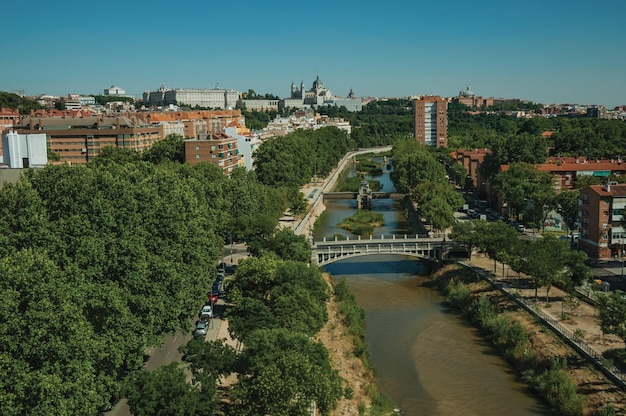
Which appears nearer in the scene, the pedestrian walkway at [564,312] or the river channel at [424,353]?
the river channel at [424,353]

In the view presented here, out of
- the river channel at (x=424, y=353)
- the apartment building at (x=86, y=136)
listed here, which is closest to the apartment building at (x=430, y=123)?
the apartment building at (x=86, y=136)

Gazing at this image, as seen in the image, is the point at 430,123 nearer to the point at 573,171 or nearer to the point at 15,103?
the point at 573,171

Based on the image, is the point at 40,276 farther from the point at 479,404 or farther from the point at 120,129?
the point at 120,129

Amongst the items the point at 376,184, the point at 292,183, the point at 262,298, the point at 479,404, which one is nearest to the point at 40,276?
the point at 262,298

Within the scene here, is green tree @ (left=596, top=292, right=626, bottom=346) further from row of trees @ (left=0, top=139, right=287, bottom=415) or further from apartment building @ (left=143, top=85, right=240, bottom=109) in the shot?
apartment building @ (left=143, top=85, right=240, bottom=109)

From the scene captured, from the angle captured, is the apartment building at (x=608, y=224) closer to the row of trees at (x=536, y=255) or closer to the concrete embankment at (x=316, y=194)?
the row of trees at (x=536, y=255)

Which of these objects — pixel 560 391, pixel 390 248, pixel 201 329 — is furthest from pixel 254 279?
pixel 390 248

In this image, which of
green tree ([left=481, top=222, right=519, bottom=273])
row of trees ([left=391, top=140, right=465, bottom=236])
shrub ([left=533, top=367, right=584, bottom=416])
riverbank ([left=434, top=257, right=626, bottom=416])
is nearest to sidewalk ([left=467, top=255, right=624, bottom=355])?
riverbank ([left=434, top=257, right=626, bottom=416])
